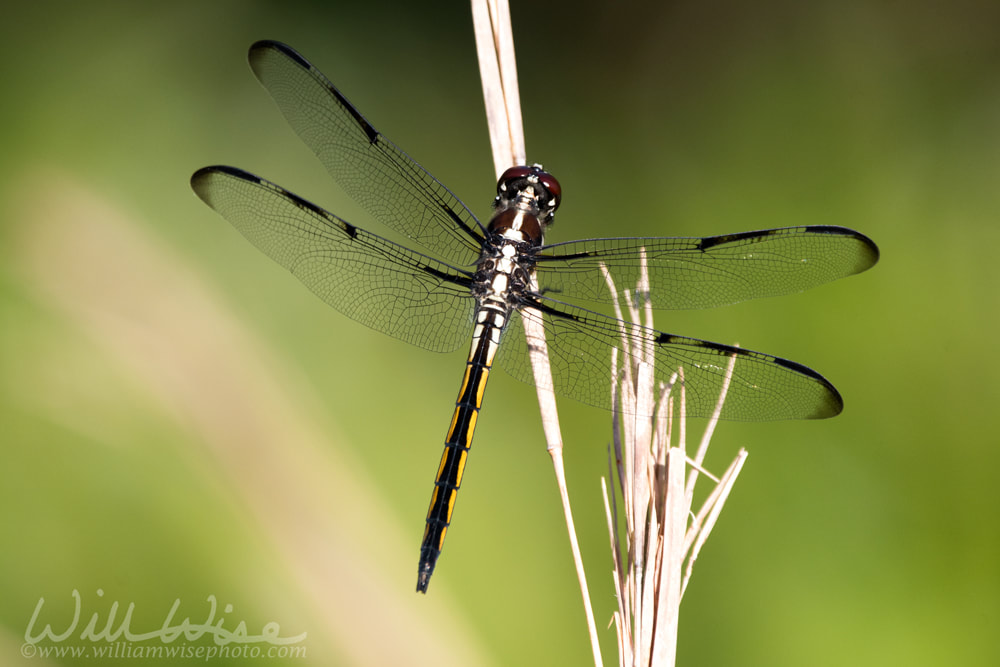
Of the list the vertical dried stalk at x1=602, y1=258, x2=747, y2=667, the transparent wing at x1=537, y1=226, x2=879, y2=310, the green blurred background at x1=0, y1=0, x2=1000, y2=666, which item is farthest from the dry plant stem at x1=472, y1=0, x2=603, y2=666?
the green blurred background at x1=0, y1=0, x2=1000, y2=666

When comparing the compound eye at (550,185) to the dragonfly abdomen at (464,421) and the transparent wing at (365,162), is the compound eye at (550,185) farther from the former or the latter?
the dragonfly abdomen at (464,421)

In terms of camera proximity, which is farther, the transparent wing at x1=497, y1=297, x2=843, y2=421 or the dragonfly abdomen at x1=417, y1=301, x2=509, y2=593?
the dragonfly abdomen at x1=417, y1=301, x2=509, y2=593

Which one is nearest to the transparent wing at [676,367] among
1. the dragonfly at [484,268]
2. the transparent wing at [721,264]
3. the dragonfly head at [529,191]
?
the dragonfly at [484,268]

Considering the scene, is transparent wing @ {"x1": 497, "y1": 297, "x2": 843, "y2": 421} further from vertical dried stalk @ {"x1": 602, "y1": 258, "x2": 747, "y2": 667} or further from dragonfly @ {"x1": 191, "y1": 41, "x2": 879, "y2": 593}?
vertical dried stalk @ {"x1": 602, "y1": 258, "x2": 747, "y2": 667}

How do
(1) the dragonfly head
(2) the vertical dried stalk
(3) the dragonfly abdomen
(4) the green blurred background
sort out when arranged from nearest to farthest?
(2) the vertical dried stalk < (3) the dragonfly abdomen < (1) the dragonfly head < (4) the green blurred background

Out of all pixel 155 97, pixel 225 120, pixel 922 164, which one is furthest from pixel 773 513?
pixel 155 97

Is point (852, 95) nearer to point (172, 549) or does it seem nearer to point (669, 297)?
point (669, 297)
